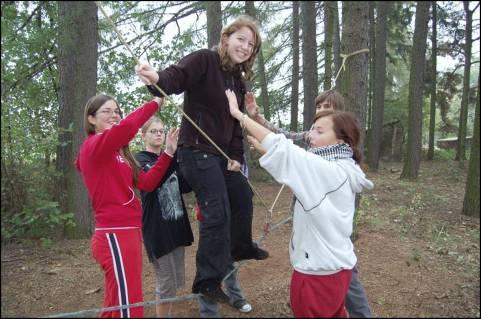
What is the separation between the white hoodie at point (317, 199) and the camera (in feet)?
6.89

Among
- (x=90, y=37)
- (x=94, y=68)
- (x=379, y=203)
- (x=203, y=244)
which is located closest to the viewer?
(x=203, y=244)

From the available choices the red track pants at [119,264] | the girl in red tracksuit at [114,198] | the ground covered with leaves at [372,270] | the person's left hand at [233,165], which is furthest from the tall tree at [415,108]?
the red track pants at [119,264]

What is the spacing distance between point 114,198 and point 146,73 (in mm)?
865

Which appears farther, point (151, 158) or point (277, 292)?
point (277, 292)

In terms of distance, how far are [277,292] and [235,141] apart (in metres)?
1.67

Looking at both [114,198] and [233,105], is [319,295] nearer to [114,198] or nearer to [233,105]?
[233,105]

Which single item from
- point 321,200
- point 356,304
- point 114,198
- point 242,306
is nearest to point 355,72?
point 356,304

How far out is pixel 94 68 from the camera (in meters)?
4.40

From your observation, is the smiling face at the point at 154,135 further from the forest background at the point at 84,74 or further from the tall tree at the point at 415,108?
the tall tree at the point at 415,108

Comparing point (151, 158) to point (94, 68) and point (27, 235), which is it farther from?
point (94, 68)

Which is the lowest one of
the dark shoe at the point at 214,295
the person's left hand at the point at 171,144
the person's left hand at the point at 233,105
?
the dark shoe at the point at 214,295

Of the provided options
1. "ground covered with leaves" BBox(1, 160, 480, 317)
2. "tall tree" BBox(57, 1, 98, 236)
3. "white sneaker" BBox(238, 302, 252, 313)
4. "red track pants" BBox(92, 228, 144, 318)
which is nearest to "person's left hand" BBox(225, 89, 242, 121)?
"red track pants" BBox(92, 228, 144, 318)

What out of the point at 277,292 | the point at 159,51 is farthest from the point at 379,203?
the point at 159,51

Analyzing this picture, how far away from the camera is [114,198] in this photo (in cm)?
262
